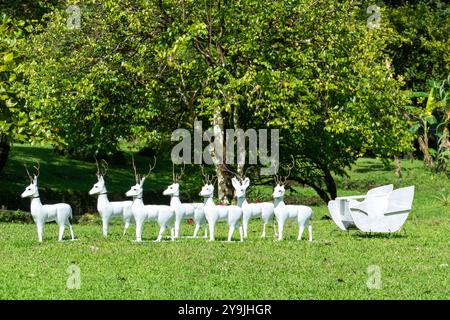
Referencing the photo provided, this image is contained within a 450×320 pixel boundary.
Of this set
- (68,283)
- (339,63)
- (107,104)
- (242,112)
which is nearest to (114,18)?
(107,104)

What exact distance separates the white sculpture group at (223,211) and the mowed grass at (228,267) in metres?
0.37

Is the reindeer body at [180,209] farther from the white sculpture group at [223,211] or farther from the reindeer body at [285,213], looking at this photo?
the reindeer body at [285,213]

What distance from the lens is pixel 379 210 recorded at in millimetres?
19031

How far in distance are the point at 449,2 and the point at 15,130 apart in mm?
34561

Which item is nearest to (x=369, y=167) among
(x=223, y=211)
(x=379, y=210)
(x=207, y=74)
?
(x=207, y=74)

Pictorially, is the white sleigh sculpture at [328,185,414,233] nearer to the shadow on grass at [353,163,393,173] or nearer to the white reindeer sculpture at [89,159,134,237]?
the white reindeer sculpture at [89,159,134,237]

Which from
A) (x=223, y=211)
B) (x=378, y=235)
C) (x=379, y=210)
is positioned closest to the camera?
(x=223, y=211)

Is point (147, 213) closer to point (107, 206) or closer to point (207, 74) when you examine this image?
point (107, 206)

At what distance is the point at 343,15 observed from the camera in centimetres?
2547

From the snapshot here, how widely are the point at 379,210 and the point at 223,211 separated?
3437 mm

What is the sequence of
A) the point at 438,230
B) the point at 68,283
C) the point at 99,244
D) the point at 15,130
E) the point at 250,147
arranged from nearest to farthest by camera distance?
the point at 68,283
the point at 99,244
the point at 15,130
the point at 438,230
the point at 250,147

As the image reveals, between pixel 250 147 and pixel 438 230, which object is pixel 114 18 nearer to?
pixel 250 147

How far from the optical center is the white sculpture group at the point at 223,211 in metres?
17.8

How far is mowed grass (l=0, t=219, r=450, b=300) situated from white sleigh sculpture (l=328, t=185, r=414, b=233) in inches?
13.9
